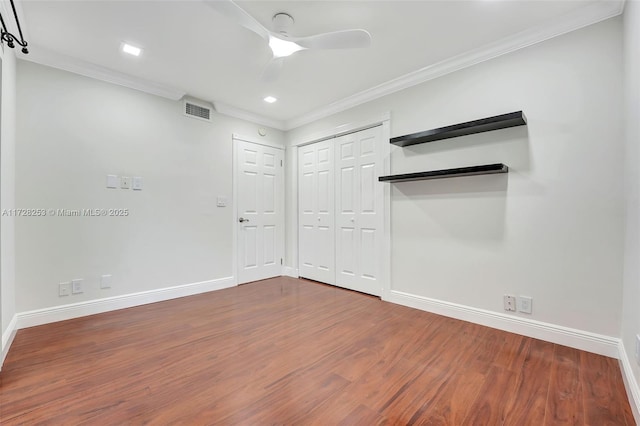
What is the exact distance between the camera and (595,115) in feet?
6.91

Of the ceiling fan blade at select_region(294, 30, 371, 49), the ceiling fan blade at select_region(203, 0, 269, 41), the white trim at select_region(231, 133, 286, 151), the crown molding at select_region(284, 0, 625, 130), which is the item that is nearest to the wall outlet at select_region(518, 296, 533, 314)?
the crown molding at select_region(284, 0, 625, 130)

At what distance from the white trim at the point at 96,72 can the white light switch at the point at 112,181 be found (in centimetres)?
103

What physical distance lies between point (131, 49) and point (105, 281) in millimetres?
2341

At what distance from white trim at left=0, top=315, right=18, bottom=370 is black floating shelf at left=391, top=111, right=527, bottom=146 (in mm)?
3673

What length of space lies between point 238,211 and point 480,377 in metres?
3.39

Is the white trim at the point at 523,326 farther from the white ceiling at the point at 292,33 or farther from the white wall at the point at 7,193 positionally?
the white wall at the point at 7,193

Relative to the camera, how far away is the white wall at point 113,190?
261 centimetres

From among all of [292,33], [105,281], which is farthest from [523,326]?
[105,281]

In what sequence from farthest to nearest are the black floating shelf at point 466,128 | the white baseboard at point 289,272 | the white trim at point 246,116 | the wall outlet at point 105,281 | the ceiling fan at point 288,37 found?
the white baseboard at point 289,272
the white trim at point 246,116
the wall outlet at point 105,281
the black floating shelf at point 466,128
the ceiling fan at point 288,37

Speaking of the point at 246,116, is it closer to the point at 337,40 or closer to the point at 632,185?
the point at 337,40

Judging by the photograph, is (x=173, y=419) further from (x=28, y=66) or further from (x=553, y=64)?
(x=553, y=64)

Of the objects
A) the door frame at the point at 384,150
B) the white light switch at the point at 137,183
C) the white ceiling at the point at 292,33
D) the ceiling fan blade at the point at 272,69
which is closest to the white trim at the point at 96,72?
the white ceiling at the point at 292,33

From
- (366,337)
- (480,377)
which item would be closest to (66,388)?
(366,337)

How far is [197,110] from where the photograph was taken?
12.1 ft
